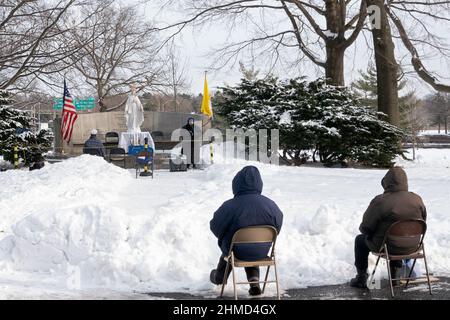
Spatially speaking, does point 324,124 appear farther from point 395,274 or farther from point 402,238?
point 402,238

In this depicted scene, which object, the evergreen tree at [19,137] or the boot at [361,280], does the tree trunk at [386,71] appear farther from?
the boot at [361,280]

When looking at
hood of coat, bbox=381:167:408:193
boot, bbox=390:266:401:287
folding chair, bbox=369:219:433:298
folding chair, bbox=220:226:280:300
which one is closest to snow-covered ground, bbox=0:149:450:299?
boot, bbox=390:266:401:287

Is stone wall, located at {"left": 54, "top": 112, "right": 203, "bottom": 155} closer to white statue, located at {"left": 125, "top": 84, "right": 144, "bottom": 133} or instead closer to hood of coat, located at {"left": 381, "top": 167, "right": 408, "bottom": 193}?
white statue, located at {"left": 125, "top": 84, "right": 144, "bottom": 133}

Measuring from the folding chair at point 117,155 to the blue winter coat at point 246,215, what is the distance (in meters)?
16.2

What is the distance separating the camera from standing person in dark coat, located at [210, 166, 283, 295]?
6.15 m

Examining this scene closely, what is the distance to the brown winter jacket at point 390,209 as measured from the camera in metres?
6.46

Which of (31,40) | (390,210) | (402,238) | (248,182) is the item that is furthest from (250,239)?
(31,40)

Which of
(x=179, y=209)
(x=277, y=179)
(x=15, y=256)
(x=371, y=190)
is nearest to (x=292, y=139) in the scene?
(x=277, y=179)

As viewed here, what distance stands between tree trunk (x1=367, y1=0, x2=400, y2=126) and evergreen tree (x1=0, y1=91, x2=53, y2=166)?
54.2 ft

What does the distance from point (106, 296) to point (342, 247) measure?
3.21 metres

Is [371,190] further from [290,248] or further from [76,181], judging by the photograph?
[76,181]

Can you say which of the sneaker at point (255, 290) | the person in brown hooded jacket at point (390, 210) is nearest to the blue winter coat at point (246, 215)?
the sneaker at point (255, 290)

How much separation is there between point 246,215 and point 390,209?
1568 mm

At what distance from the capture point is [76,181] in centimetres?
1394
